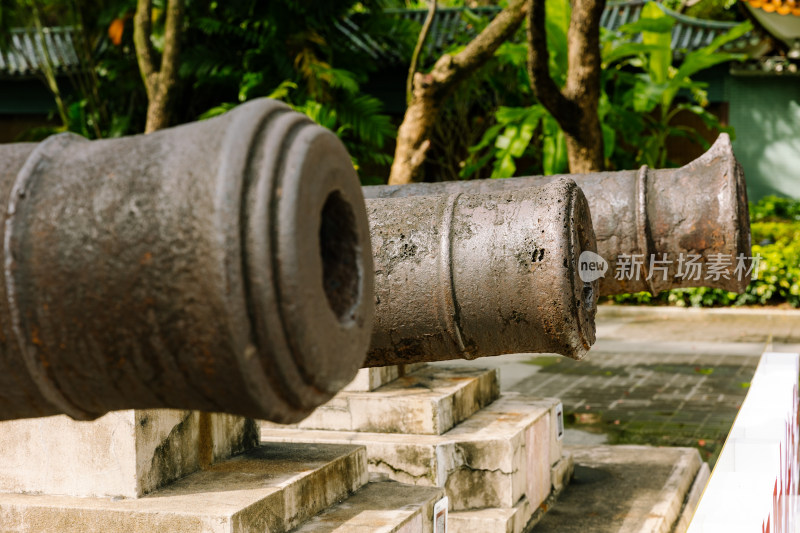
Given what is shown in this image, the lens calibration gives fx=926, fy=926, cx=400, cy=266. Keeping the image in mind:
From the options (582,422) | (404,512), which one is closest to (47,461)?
(404,512)

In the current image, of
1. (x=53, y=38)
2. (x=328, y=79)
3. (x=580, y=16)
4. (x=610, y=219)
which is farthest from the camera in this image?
(x=53, y=38)

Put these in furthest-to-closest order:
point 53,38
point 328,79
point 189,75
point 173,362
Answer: point 53,38, point 189,75, point 328,79, point 173,362

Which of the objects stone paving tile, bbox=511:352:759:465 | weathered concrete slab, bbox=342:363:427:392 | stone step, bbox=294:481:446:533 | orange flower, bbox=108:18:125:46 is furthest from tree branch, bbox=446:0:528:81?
orange flower, bbox=108:18:125:46

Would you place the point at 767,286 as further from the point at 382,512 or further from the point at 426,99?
the point at 382,512

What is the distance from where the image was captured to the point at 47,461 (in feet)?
8.50

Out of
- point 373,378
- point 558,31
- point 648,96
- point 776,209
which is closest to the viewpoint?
point 373,378

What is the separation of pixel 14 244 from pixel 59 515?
57.1 inches

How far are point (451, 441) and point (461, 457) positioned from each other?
0.28 feet

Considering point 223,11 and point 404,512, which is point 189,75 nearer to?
point 223,11

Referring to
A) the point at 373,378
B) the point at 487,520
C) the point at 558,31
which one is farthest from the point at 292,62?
the point at 487,520

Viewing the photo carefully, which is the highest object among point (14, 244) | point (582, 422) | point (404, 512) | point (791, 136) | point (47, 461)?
point (791, 136)

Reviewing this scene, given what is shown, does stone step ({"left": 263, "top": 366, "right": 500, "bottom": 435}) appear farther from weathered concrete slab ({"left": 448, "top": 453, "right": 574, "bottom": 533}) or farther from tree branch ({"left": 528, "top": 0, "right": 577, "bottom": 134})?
tree branch ({"left": 528, "top": 0, "right": 577, "bottom": 134})

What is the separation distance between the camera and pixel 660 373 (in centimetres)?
802

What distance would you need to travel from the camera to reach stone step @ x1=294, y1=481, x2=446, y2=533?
254 cm
